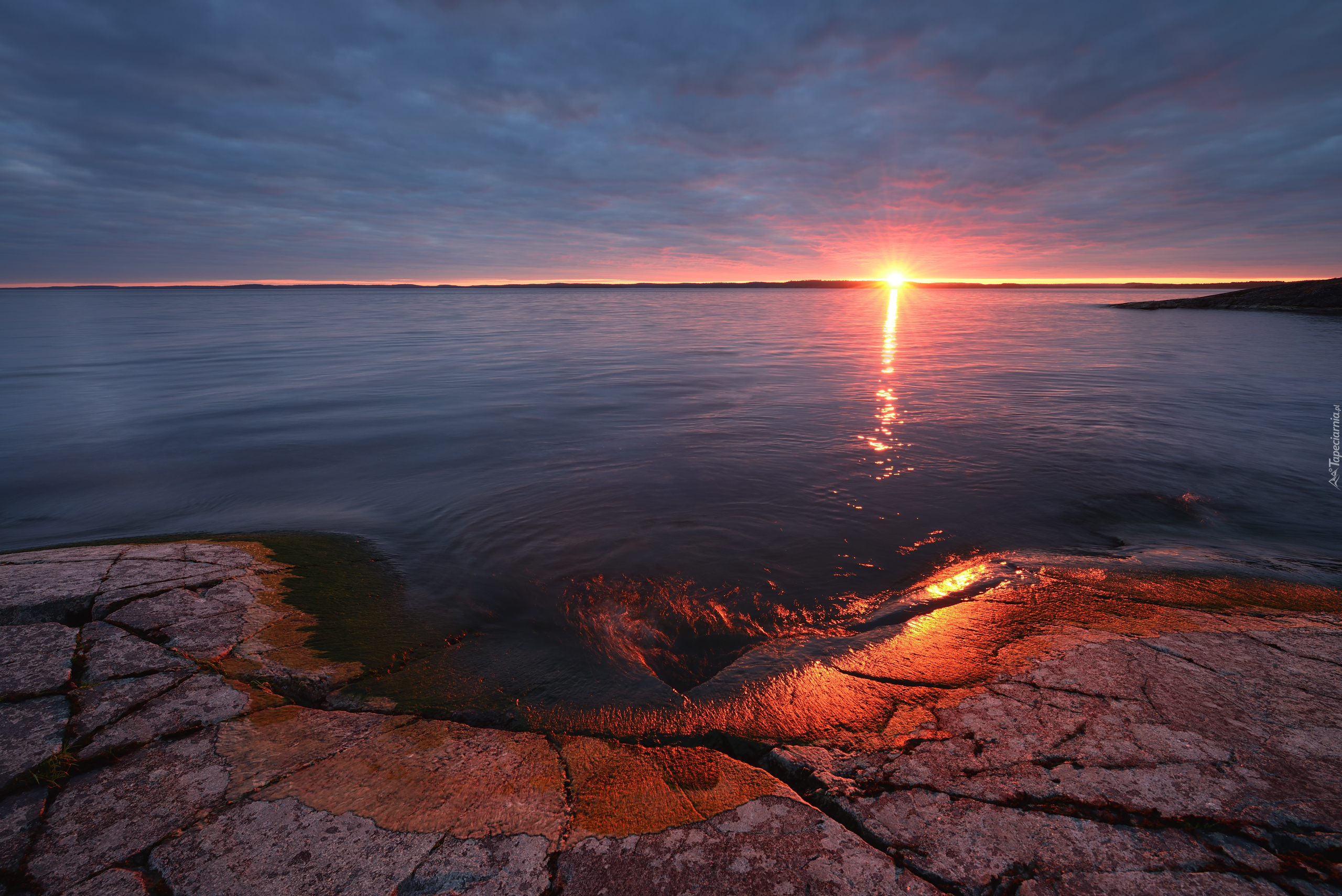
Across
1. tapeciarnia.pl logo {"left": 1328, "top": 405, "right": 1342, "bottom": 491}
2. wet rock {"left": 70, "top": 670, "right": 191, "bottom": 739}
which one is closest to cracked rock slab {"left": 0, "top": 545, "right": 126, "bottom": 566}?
wet rock {"left": 70, "top": 670, "right": 191, "bottom": 739}

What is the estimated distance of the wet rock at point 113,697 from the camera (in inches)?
111

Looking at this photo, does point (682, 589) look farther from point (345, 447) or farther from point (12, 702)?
point (345, 447)

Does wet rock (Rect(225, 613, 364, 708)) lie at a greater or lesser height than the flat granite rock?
lesser

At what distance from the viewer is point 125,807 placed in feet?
7.89

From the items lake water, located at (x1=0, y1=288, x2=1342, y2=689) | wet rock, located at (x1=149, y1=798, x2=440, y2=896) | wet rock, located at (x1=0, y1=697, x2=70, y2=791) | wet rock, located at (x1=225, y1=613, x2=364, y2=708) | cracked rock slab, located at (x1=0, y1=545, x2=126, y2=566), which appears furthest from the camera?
lake water, located at (x1=0, y1=288, x2=1342, y2=689)

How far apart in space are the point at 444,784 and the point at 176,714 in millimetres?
1597

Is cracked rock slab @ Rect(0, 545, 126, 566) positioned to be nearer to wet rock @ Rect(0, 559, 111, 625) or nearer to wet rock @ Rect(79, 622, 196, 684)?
wet rock @ Rect(0, 559, 111, 625)

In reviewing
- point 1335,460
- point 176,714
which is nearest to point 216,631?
point 176,714

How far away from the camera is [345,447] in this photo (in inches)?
405

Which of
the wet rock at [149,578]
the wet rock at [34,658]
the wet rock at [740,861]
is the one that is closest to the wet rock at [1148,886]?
the wet rock at [740,861]

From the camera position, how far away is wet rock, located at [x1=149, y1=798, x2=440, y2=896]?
211 cm

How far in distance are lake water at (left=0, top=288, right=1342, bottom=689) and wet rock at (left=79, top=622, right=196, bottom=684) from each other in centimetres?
166

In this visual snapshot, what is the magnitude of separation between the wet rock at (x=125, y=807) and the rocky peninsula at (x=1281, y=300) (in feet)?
233

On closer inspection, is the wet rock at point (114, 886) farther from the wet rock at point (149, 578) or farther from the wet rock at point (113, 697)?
the wet rock at point (149, 578)
